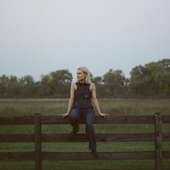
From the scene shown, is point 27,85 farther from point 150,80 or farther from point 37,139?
point 37,139

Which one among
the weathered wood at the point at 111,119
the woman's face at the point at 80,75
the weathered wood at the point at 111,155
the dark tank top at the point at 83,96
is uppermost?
the woman's face at the point at 80,75

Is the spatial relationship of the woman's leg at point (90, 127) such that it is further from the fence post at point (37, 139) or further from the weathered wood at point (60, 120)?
the fence post at point (37, 139)

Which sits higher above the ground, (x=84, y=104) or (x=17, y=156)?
(x=84, y=104)

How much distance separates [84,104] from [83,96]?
0.58 ft

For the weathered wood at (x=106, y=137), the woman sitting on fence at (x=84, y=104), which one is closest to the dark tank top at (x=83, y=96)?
the woman sitting on fence at (x=84, y=104)

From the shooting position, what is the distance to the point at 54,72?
13088cm

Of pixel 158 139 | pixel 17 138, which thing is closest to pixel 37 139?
pixel 17 138

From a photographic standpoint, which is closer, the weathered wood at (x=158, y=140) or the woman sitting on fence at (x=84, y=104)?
the woman sitting on fence at (x=84, y=104)

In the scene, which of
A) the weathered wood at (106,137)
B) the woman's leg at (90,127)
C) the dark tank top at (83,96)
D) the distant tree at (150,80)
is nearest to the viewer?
the woman's leg at (90,127)

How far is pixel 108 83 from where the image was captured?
12669cm

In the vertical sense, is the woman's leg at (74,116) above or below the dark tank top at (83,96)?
below

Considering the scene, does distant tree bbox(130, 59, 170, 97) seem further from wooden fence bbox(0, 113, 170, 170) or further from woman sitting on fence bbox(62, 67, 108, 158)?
woman sitting on fence bbox(62, 67, 108, 158)

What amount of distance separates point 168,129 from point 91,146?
1321 cm

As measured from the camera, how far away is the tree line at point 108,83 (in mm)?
108062
